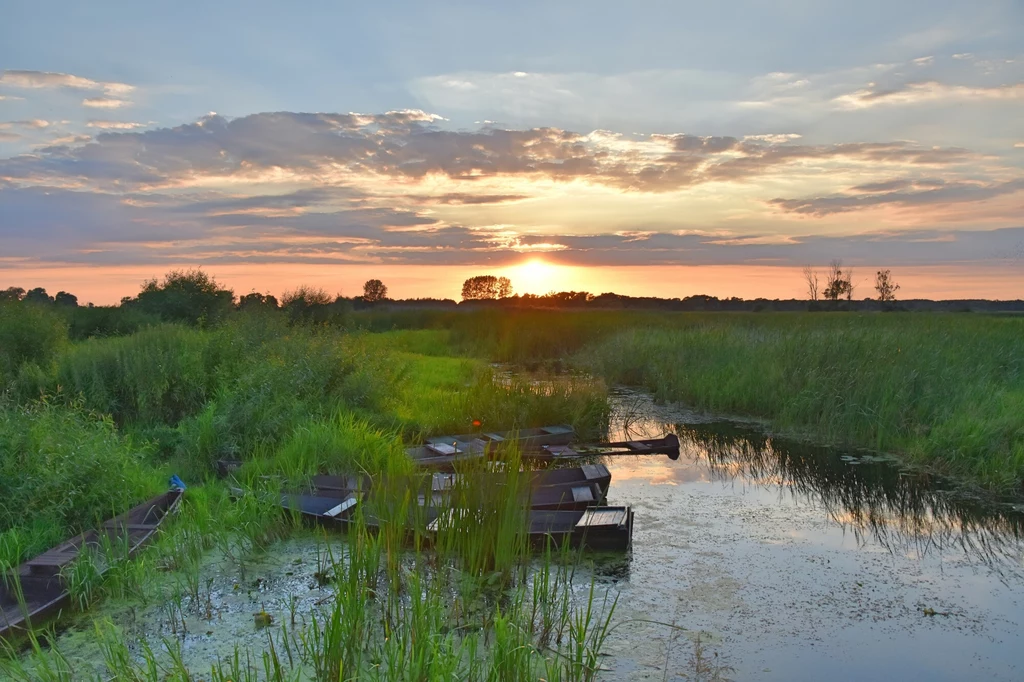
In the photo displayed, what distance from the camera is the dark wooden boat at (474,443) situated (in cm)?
921

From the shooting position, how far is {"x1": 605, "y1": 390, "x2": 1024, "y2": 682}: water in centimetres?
497

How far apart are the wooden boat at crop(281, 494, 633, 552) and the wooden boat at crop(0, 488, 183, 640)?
1401mm

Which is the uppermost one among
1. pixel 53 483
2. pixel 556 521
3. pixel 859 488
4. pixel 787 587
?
pixel 53 483

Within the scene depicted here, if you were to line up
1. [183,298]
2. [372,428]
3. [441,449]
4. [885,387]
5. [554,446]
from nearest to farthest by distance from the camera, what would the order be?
[441,449] < [372,428] < [554,446] < [885,387] < [183,298]

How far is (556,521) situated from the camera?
690cm

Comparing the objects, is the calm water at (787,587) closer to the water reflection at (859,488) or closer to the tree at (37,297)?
the water reflection at (859,488)

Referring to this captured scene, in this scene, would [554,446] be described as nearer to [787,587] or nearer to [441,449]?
[441,449]

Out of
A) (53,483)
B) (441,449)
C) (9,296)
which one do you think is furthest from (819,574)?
(9,296)

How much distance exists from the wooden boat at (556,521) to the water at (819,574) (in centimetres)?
36

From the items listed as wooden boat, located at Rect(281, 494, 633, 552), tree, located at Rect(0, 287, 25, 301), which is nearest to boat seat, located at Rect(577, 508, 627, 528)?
wooden boat, located at Rect(281, 494, 633, 552)

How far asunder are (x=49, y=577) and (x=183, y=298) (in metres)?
20.0

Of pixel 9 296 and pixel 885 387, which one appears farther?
pixel 9 296

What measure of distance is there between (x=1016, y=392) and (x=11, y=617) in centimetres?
1298

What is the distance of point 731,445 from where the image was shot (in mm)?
12008
